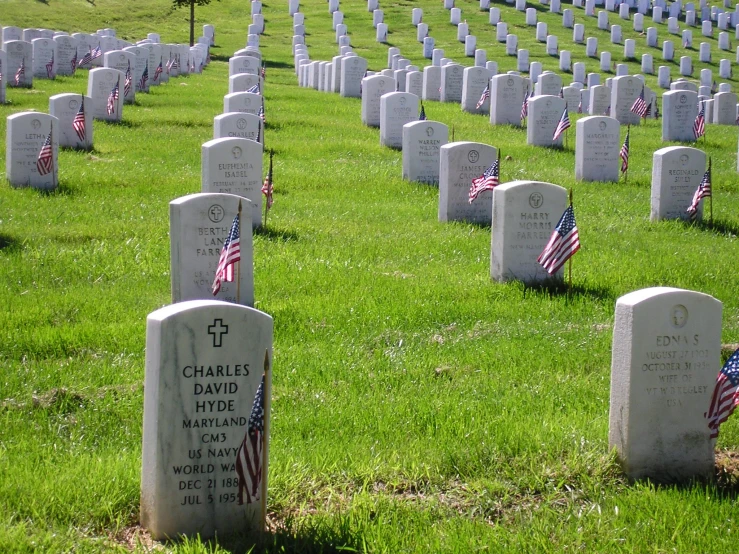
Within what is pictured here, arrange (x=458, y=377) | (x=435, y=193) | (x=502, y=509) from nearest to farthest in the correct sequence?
(x=502, y=509) → (x=458, y=377) → (x=435, y=193)

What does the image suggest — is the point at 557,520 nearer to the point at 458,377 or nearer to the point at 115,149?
the point at 458,377

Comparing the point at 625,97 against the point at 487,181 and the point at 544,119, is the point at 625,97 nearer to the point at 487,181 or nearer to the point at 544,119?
the point at 544,119

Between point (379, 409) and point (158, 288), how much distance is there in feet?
12.8

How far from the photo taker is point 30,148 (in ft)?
48.9

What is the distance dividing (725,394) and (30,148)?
→ 11.4 m

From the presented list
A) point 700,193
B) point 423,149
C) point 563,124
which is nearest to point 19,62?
point 423,149

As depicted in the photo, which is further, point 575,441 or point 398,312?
point 398,312

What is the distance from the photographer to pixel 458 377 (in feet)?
26.0

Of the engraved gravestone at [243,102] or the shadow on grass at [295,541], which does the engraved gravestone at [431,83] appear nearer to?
the engraved gravestone at [243,102]

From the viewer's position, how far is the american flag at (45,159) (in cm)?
1469

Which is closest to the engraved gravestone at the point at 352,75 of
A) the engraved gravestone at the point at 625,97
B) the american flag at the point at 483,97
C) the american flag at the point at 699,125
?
the american flag at the point at 483,97

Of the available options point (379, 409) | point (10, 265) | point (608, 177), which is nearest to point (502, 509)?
point (379, 409)

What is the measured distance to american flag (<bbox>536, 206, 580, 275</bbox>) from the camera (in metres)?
9.93

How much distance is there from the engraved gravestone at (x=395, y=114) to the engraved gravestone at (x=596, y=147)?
12.4 feet
